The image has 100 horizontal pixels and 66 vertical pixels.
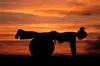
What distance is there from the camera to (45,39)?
62.8 ft

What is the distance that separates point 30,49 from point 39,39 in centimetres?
60

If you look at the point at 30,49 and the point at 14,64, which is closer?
the point at 14,64

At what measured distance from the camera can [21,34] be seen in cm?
1966

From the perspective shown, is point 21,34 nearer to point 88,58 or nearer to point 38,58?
point 38,58

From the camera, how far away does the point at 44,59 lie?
18641 mm

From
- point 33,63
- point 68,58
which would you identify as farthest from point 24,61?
point 68,58

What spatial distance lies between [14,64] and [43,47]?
169 cm

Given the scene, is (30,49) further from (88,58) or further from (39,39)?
(88,58)

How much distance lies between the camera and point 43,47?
1928 centimetres

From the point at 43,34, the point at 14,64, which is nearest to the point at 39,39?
the point at 43,34

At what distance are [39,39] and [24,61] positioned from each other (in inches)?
45.4

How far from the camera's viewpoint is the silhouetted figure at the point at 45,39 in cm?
1918

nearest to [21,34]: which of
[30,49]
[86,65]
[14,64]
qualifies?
[30,49]

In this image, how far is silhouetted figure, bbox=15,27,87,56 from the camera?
19.2 metres
